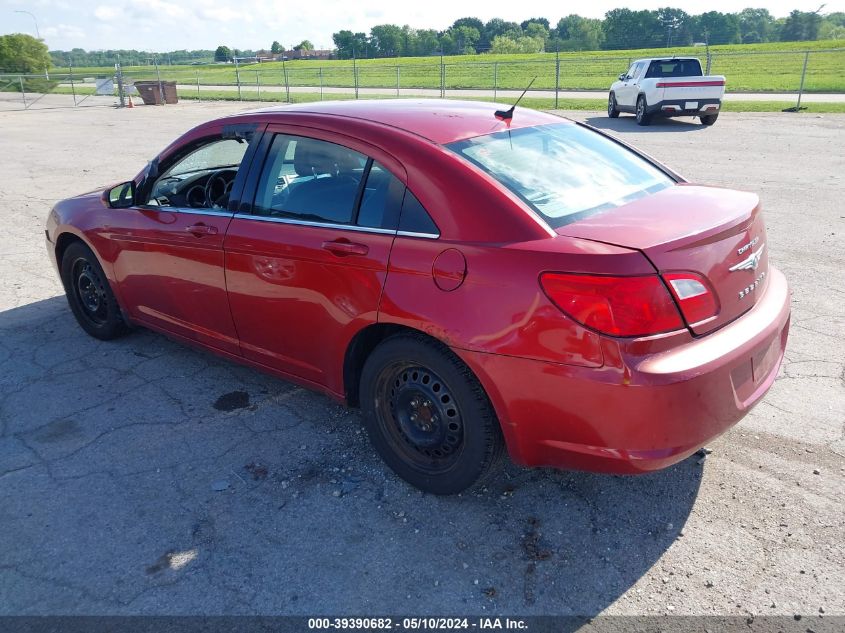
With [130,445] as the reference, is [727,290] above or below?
above

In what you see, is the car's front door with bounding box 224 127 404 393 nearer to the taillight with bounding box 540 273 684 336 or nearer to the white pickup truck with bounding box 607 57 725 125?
the taillight with bounding box 540 273 684 336

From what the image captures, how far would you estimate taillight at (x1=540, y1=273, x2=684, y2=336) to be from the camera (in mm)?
2432

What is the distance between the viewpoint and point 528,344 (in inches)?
102

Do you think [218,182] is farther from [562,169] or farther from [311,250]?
[562,169]

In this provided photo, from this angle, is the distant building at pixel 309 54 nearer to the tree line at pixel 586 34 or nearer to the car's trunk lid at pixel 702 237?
the tree line at pixel 586 34

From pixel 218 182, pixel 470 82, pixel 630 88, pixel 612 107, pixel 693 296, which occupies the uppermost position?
→ pixel 218 182

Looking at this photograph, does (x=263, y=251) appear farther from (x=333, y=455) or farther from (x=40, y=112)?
(x=40, y=112)

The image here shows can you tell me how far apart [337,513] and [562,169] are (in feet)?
6.24

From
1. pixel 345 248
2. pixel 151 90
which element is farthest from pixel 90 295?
pixel 151 90

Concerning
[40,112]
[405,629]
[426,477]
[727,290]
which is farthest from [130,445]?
[40,112]

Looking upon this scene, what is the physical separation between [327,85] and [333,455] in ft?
133

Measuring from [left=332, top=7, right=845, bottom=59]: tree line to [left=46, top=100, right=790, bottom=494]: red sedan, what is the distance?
71.0m

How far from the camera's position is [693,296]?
2.56 metres

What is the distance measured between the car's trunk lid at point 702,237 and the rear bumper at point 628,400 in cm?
16
